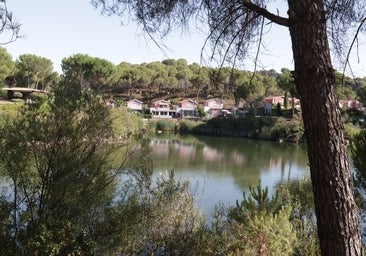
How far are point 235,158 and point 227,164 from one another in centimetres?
246

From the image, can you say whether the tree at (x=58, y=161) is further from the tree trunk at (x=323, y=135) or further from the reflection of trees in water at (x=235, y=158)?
the reflection of trees in water at (x=235, y=158)

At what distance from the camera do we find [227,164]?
21.6 m

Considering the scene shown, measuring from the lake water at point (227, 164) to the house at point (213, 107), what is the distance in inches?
439

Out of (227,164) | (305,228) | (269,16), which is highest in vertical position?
(269,16)

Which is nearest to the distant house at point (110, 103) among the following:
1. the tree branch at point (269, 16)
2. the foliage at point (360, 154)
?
the tree branch at point (269, 16)

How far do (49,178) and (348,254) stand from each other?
445cm

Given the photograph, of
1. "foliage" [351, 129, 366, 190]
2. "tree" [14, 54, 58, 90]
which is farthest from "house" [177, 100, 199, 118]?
"foliage" [351, 129, 366, 190]

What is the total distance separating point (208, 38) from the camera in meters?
2.18

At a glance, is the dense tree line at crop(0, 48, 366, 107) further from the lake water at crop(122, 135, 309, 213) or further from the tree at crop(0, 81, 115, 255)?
the tree at crop(0, 81, 115, 255)

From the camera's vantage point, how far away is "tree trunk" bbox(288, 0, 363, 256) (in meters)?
1.48

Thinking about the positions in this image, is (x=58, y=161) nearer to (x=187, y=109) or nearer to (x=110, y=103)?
(x=110, y=103)

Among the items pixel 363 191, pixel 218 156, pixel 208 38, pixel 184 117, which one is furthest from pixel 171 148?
pixel 208 38

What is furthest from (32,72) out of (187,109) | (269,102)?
(269,102)

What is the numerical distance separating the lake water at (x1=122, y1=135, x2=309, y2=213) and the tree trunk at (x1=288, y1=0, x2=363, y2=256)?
31.0 ft
